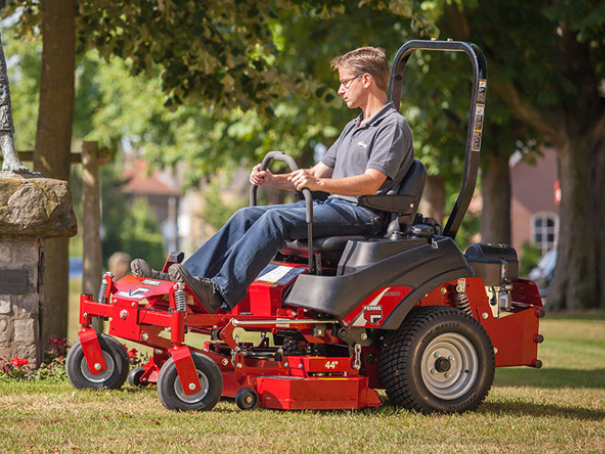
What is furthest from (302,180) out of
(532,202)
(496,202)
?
(532,202)

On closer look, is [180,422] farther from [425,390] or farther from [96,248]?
[96,248]

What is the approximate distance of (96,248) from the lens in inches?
377

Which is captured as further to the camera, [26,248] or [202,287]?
[26,248]

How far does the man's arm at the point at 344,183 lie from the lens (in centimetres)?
581

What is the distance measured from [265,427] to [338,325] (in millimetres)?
971

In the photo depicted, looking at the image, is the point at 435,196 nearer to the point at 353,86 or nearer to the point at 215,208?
the point at 353,86

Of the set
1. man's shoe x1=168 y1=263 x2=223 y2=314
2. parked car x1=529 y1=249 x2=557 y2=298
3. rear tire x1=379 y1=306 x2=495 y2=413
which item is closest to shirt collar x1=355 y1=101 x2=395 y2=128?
rear tire x1=379 y1=306 x2=495 y2=413

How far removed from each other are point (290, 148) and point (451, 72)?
827cm

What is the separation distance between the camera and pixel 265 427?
5391 mm

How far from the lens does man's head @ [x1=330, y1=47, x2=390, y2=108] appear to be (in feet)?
20.8

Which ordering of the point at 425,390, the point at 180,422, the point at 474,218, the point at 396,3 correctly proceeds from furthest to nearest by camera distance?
the point at 474,218
the point at 396,3
the point at 425,390
the point at 180,422

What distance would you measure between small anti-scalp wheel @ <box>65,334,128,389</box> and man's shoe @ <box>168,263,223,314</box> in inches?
34.3

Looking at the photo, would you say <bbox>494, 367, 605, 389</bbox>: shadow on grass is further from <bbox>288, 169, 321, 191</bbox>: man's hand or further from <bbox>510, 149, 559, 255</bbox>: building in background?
<bbox>510, 149, 559, 255</bbox>: building in background

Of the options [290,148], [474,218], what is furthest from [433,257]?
[474,218]
